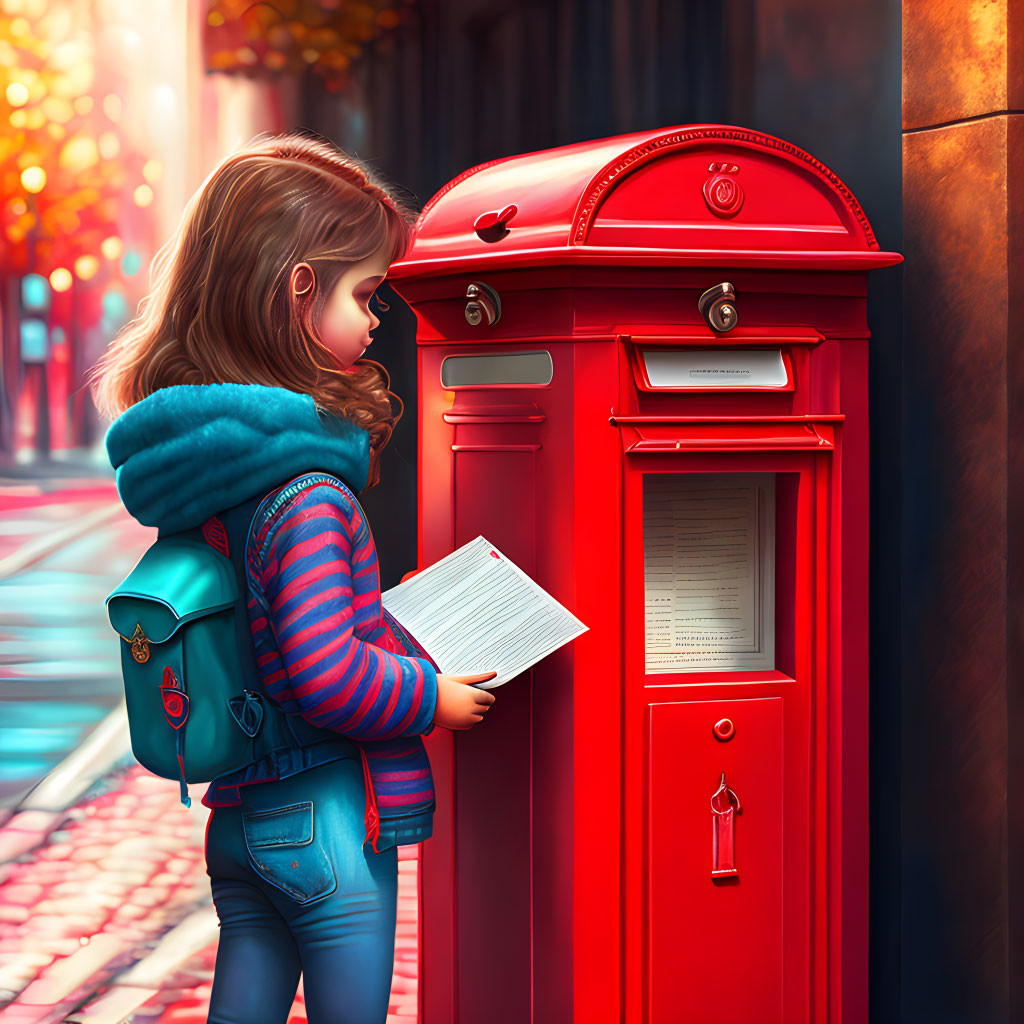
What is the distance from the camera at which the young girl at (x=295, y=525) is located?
1621 millimetres

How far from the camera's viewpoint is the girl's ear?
1.73m

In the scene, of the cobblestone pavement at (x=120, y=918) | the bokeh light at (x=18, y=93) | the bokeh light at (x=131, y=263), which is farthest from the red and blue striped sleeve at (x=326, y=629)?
the bokeh light at (x=18, y=93)

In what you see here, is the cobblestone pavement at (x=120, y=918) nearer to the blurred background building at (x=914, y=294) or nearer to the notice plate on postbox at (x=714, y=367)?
the blurred background building at (x=914, y=294)

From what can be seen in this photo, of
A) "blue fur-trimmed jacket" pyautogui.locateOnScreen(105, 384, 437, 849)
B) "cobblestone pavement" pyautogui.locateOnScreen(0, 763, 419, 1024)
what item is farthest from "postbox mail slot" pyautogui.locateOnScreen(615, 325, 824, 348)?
"cobblestone pavement" pyautogui.locateOnScreen(0, 763, 419, 1024)

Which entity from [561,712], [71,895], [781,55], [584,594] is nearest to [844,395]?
[584,594]

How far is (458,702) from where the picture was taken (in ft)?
A: 5.78

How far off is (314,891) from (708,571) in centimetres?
96

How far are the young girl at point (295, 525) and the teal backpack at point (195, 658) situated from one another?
33mm

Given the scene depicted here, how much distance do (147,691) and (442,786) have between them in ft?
2.53

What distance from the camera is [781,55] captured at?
8.30 ft

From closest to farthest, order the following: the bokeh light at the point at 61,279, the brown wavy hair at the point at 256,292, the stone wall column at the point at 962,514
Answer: the brown wavy hair at the point at 256,292 → the stone wall column at the point at 962,514 → the bokeh light at the point at 61,279

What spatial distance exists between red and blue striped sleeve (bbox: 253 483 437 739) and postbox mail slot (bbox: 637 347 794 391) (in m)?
0.62

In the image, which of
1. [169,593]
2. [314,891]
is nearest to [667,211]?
[169,593]

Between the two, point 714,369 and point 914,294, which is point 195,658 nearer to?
point 714,369
